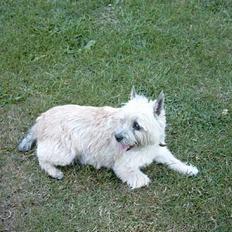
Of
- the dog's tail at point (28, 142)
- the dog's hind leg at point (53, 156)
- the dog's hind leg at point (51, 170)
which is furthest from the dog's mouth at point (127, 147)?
the dog's tail at point (28, 142)

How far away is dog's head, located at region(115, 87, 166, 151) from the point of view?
14.4 ft

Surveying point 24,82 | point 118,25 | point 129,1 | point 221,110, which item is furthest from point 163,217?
point 129,1

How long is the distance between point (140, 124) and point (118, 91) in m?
1.54

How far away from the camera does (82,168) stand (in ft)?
16.0

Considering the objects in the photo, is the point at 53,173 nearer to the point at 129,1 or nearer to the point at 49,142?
the point at 49,142

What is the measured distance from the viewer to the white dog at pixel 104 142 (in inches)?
177

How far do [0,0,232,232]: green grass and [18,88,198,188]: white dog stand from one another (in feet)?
0.38

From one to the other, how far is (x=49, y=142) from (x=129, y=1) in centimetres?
321

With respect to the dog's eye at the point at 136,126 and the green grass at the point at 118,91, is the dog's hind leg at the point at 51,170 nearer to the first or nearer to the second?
the green grass at the point at 118,91

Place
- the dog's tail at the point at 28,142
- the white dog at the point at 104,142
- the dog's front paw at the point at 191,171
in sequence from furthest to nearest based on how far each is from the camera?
the dog's tail at the point at 28,142 → the dog's front paw at the point at 191,171 → the white dog at the point at 104,142

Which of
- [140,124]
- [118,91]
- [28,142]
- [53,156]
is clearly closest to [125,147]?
[140,124]

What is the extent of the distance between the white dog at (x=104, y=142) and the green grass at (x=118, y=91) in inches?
4.6

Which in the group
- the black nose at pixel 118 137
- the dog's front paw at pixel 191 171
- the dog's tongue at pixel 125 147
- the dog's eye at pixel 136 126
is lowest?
the dog's front paw at pixel 191 171

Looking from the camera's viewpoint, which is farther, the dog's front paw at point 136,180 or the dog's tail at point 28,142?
the dog's tail at point 28,142
